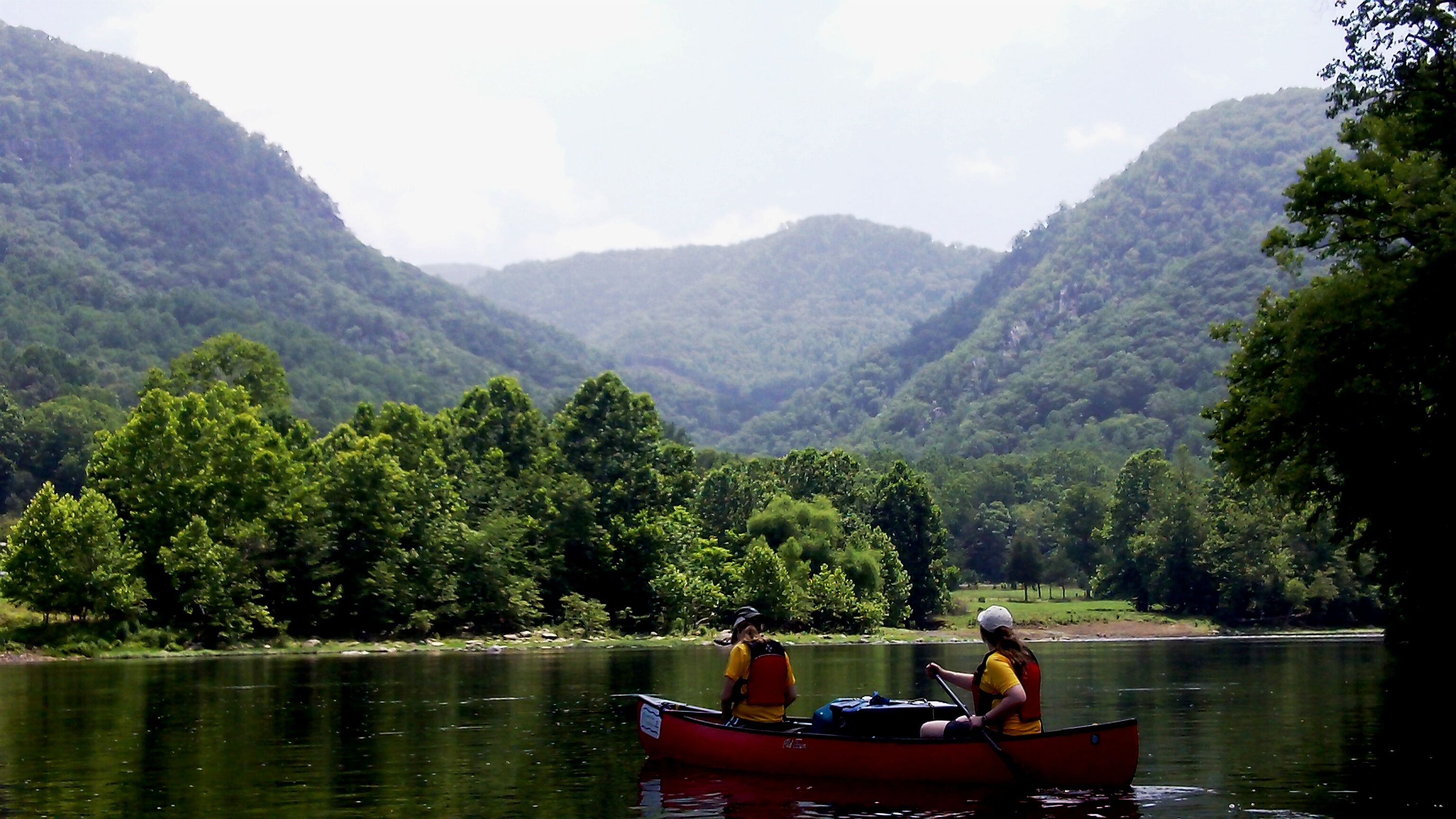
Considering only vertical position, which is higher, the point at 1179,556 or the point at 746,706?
the point at 1179,556

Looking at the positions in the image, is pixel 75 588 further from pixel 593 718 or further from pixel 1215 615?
pixel 1215 615

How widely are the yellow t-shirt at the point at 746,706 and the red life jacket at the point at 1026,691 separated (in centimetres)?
415

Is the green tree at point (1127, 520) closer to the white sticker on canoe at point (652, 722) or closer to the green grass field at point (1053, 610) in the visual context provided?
the green grass field at point (1053, 610)

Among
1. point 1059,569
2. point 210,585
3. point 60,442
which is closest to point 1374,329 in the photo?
point 210,585

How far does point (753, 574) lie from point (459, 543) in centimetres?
2208

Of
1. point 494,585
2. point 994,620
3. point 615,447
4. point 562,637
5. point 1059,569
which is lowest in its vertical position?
point 562,637

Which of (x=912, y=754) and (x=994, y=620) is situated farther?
(x=912, y=754)

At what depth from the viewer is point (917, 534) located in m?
134

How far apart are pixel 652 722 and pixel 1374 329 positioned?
76.9ft

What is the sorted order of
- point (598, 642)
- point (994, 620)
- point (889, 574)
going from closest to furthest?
point (994, 620)
point (598, 642)
point (889, 574)

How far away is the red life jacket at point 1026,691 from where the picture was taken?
2366 cm

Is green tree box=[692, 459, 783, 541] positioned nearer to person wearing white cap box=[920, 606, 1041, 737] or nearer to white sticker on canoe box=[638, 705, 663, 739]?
white sticker on canoe box=[638, 705, 663, 739]

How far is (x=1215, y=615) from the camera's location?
422 feet

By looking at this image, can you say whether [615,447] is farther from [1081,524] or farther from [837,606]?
[1081,524]
